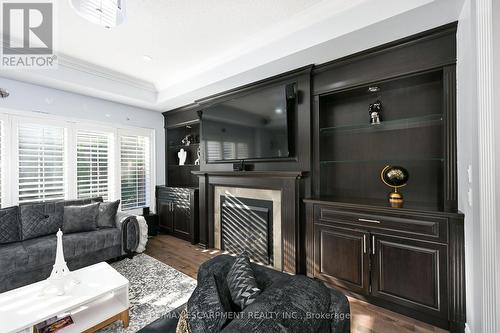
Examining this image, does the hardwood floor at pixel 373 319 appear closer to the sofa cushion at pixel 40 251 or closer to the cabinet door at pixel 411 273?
the cabinet door at pixel 411 273

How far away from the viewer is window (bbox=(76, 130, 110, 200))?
366 cm

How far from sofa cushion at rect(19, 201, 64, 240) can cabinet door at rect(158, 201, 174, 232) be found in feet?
5.45

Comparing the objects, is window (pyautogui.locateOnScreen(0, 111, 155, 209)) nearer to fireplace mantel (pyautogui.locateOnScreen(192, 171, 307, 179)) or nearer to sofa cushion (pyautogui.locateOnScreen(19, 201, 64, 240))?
sofa cushion (pyautogui.locateOnScreen(19, 201, 64, 240))

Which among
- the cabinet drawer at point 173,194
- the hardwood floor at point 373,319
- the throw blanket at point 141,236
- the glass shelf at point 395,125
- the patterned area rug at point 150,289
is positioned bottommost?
the hardwood floor at point 373,319

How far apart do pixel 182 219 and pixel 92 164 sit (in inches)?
70.6

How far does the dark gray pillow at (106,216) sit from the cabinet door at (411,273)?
3.38 m

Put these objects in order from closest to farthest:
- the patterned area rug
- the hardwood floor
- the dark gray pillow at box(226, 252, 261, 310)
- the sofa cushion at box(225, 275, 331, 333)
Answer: the sofa cushion at box(225, 275, 331, 333) → the dark gray pillow at box(226, 252, 261, 310) → the hardwood floor → the patterned area rug

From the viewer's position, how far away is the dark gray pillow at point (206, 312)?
86 centimetres

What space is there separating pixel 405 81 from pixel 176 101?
340 centimetres

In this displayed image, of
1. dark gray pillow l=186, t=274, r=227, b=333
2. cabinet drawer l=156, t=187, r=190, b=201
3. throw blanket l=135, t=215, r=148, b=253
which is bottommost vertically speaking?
throw blanket l=135, t=215, r=148, b=253

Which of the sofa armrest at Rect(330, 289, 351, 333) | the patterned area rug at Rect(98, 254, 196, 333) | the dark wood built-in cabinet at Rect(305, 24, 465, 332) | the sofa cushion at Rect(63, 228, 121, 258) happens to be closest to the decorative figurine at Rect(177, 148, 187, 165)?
the sofa cushion at Rect(63, 228, 121, 258)

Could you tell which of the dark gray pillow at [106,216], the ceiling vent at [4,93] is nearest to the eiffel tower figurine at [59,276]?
the dark gray pillow at [106,216]

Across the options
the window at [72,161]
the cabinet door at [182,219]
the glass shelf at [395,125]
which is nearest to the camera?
the glass shelf at [395,125]

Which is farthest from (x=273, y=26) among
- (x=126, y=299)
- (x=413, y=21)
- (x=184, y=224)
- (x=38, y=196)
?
(x=38, y=196)
